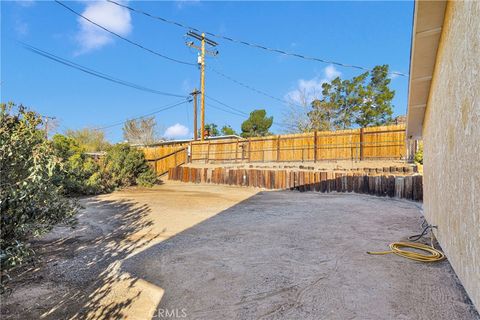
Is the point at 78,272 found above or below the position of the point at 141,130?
below

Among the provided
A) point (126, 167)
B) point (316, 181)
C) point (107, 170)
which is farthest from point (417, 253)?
point (126, 167)

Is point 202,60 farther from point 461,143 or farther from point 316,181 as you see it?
point 461,143

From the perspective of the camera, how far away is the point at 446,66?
2.95 meters

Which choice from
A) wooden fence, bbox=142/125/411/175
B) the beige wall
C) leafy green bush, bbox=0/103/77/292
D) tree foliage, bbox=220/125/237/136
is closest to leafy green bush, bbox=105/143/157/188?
wooden fence, bbox=142/125/411/175

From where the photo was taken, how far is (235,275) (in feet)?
8.81

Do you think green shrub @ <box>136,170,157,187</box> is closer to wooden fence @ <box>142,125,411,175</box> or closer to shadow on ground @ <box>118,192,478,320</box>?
wooden fence @ <box>142,125,411,175</box>

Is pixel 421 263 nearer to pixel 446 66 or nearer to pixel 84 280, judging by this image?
pixel 446 66

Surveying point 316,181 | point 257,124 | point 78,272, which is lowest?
point 78,272

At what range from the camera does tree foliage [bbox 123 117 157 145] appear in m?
31.3

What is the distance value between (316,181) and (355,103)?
1695 centimetres

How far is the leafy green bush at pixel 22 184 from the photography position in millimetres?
1838

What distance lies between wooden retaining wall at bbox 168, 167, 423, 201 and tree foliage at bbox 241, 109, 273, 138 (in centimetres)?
1921

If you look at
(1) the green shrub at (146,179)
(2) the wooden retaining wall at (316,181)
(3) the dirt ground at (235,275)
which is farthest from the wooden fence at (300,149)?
(3) the dirt ground at (235,275)

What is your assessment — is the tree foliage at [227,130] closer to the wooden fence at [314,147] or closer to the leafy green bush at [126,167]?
the wooden fence at [314,147]
